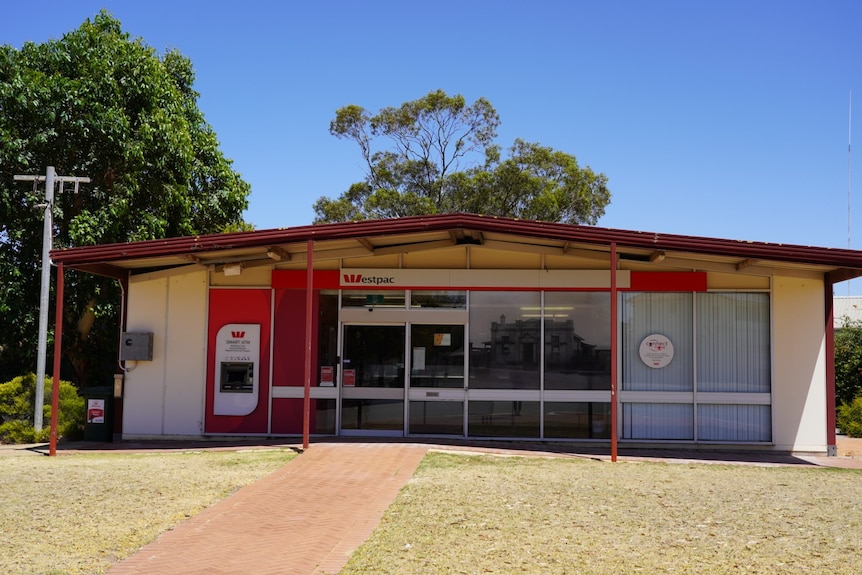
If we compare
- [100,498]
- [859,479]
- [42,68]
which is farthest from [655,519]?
[42,68]

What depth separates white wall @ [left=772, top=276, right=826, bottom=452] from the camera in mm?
13938

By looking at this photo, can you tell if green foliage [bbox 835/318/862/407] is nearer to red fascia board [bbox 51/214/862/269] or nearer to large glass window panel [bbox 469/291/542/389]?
red fascia board [bbox 51/214/862/269]

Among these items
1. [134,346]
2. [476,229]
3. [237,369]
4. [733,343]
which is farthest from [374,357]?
[733,343]

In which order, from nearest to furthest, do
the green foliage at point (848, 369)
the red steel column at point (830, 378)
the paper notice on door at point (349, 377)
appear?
the red steel column at point (830, 378), the paper notice on door at point (349, 377), the green foliage at point (848, 369)

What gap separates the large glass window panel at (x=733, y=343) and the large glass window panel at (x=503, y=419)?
Answer: 2.89 m

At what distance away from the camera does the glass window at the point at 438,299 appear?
14.5 meters

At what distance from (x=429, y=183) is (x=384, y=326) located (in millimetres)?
28190

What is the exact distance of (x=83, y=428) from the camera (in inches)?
611

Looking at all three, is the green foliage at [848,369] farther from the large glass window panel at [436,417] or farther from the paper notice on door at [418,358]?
the paper notice on door at [418,358]

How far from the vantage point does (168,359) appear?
14.8 m

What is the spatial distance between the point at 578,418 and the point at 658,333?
200cm

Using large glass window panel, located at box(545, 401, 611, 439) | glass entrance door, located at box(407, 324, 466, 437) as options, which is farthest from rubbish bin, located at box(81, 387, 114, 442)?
large glass window panel, located at box(545, 401, 611, 439)

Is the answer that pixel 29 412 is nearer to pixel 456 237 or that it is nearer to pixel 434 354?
pixel 434 354

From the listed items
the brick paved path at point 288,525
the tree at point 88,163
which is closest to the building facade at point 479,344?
the brick paved path at point 288,525
